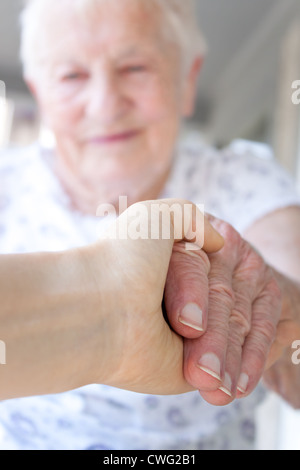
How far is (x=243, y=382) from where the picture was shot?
583mm

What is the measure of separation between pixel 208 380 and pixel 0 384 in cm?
22

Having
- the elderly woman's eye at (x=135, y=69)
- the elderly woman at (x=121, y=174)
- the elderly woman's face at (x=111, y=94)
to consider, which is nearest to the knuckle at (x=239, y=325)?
the elderly woman at (x=121, y=174)

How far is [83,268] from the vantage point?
1.63ft

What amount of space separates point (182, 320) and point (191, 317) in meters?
0.01

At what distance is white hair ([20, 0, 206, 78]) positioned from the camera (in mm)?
1029

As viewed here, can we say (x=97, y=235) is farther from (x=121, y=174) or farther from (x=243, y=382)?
Answer: (x=243, y=382)

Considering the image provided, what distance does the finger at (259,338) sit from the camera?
590mm

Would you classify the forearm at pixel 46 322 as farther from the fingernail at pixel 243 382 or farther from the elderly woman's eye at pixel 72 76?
the elderly woman's eye at pixel 72 76

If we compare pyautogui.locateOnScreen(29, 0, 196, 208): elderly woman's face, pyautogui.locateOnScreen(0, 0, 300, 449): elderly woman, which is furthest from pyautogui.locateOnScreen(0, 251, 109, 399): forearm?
pyautogui.locateOnScreen(29, 0, 196, 208): elderly woman's face

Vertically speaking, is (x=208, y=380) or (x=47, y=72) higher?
(x=47, y=72)

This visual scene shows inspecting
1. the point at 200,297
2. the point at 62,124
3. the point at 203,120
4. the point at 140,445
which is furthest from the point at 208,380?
the point at 203,120

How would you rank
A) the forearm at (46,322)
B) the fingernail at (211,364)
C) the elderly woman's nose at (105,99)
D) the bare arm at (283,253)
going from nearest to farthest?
the forearm at (46,322) → the fingernail at (211,364) → the bare arm at (283,253) → the elderly woman's nose at (105,99)

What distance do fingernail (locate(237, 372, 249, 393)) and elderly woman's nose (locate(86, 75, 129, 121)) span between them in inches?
23.7

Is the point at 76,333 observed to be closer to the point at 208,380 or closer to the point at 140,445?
the point at 208,380
